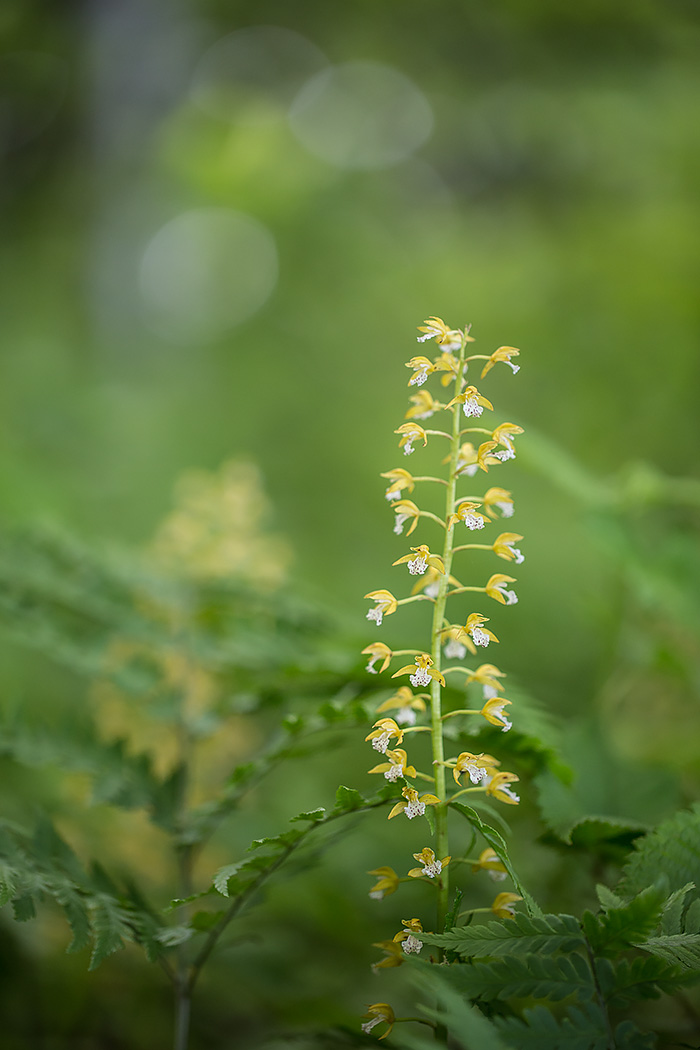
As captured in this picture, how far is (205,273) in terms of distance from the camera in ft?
17.7

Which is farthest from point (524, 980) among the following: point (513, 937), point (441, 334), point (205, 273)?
point (205, 273)

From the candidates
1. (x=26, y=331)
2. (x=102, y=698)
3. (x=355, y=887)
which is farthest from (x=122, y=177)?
(x=355, y=887)

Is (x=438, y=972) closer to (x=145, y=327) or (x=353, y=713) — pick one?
(x=353, y=713)

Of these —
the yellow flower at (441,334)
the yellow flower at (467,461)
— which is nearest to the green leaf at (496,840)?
the yellow flower at (467,461)

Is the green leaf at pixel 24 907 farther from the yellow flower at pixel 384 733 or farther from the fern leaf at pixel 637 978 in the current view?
the fern leaf at pixel 637 978

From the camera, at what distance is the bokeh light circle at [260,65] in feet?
15.8

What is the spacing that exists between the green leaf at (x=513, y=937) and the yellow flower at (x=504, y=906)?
0.17 ft

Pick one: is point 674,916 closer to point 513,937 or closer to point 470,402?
point 513,937

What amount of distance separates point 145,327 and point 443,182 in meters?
2.28

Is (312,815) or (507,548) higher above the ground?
(507,548)

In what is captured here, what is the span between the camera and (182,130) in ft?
Result: 14.6

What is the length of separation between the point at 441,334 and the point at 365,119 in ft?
15.2

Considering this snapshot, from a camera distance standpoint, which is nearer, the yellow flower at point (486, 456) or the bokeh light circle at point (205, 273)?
the yellow flower at point (486, 456)

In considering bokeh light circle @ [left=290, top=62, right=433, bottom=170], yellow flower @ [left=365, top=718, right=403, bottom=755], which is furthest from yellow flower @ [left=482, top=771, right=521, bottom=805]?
bokeh light circle @ [left=290, top=62, right=433, bottom=170]
